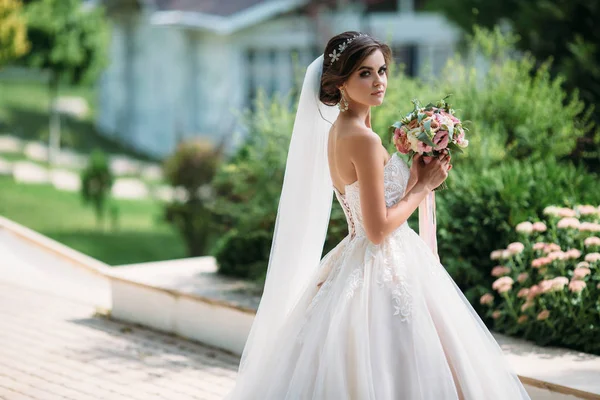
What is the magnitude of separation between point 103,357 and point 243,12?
599 inches

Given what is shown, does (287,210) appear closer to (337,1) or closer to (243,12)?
(337,1)

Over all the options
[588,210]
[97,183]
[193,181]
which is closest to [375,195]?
[588,210]

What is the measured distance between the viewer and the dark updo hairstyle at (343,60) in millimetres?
4094

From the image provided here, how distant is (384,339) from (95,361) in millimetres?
3123

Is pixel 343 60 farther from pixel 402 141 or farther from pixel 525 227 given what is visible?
pixel 525 227

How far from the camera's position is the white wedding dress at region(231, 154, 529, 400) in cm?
391

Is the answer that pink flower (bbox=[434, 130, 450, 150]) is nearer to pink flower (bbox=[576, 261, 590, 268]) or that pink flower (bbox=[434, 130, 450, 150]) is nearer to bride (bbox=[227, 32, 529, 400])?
bride (bbox=[227, 32, 529, 400])

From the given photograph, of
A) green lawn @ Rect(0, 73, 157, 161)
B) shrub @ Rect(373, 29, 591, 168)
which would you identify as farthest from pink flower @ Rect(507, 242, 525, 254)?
green lawn @ Rect(0, 73, 157, 161)

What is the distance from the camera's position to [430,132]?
159 inches

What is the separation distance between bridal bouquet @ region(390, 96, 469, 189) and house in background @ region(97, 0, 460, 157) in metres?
14.5

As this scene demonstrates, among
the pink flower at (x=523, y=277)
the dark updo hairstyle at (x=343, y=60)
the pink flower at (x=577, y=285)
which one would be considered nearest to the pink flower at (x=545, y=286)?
the pink flower at (x=577, y=285)

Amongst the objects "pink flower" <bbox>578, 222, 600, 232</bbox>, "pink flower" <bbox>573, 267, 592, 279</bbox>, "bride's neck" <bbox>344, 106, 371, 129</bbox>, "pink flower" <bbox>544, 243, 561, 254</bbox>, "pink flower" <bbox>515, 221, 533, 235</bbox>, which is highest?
"bride's neck" <bbox>344, 106, 371, 129</bbox>

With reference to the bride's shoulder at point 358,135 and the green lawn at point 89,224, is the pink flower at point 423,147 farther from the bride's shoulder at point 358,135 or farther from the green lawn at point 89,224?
the green lawn at point 89,224

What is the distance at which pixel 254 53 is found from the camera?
70.0 feet
